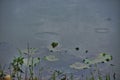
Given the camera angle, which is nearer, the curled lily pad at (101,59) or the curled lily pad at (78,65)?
the curled lily pad at (101,59)

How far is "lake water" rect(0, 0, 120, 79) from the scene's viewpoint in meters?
2.03

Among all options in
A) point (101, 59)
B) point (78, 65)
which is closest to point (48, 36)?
point (78, 65)

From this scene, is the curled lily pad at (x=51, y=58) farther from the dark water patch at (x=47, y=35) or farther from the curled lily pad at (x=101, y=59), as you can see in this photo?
the curled lily pad at (x=101, y=59)

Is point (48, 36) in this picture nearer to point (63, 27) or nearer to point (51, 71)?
point (63, 27)

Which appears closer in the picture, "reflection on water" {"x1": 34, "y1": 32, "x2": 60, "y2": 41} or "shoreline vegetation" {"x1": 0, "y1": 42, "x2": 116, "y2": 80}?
"shoreline vegetation" {"x1": 0, "y1": 42, "x2": 116, "y2": 80}

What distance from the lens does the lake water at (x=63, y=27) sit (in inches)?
79.7

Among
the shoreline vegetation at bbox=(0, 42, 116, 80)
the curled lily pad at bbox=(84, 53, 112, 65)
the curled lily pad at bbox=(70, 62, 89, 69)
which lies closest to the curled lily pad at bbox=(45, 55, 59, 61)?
the shoreline vegetation at bbox=(0, 42, 116, 80)

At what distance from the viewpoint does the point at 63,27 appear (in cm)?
211

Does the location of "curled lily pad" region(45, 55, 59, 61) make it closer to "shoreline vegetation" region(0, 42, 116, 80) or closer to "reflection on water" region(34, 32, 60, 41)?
"shoreline vegetation" region(0, 42, 116, 80)

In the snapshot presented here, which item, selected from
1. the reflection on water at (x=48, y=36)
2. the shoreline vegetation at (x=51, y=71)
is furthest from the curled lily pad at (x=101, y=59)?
the reflection on water at (x=48, y=36)

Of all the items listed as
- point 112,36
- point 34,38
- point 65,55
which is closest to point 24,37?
point 34,38

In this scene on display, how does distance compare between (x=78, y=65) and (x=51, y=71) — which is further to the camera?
(x=78, y=65)

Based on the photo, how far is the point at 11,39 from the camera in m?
2.14

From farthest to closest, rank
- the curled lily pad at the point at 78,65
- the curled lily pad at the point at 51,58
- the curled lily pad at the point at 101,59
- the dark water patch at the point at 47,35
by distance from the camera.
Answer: the dark water patch at the point at 47,35 → the curled lily pad at the point at 51,58 → the curled lily pad at the point at 78,65 → the curled lily pad at the point at 101,59
